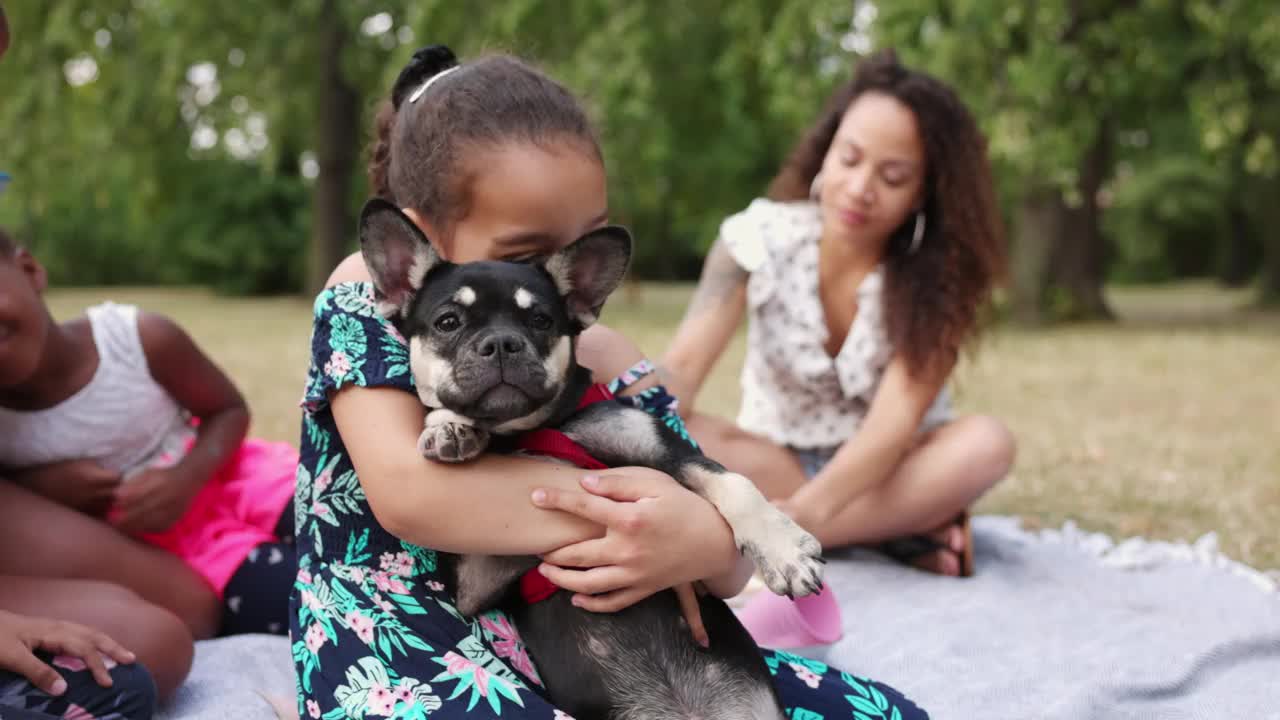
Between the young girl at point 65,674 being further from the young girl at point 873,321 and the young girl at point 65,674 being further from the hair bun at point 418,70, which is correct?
the young girl at point 873,321

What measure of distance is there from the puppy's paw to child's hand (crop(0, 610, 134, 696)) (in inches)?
57.0

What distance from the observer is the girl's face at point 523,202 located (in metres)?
2.27

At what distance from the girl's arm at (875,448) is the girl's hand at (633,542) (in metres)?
1.67

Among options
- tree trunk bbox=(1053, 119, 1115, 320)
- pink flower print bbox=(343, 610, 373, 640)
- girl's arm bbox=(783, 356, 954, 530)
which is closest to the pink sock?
girl's arm bbox=(783, 356, 954, 530)

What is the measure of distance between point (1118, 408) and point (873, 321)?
503 cm

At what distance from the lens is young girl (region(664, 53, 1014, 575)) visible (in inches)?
155

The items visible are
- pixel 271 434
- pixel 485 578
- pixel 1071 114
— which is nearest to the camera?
pixel 485 578

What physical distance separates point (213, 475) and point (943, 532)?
258 centimetres

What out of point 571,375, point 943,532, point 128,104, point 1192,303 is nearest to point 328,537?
point 571,375

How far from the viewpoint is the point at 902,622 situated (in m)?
3.47

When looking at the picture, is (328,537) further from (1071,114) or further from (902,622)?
(1071,114)

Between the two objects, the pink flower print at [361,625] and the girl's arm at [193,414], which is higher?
the pink flower print at [361,625]

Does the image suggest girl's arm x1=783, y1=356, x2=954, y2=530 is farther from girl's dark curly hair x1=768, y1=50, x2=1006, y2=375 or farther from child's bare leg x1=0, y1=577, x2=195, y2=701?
child's bare leg x1=0, y1=577, x2=195, y2=701

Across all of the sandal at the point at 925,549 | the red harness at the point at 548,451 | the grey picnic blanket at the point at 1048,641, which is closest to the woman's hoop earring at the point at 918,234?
the sandal at the point at 925,549
